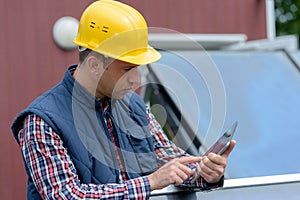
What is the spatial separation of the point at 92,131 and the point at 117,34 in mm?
356

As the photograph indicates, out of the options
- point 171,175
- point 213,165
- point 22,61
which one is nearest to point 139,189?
point 171,175

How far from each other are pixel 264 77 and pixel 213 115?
112cm

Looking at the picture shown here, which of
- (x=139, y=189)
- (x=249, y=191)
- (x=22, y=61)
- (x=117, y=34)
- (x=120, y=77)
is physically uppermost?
(x=117, y=34)

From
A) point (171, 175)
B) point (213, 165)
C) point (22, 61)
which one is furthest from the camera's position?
point (22, 61)

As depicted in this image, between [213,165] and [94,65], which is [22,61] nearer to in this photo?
[94,65]

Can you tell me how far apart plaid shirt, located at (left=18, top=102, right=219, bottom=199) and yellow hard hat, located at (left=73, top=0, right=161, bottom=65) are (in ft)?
1.15

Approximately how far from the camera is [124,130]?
2652mm

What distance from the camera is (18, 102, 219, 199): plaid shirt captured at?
230cm

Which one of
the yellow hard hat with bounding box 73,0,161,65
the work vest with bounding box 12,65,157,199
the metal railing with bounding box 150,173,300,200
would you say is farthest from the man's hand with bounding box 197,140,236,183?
the yellow hard hat with bounding box 73,0,161,65

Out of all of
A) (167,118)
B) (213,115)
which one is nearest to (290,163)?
(213,115)

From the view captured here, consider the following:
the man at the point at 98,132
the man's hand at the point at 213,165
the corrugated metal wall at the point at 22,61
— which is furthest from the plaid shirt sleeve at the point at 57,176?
the corrugated metal wall at the point at 22,61

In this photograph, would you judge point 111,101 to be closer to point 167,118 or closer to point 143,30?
point 143,30

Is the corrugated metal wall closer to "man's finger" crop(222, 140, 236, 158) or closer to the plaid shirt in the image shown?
the plaid shirt

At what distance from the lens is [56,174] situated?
2.31m
